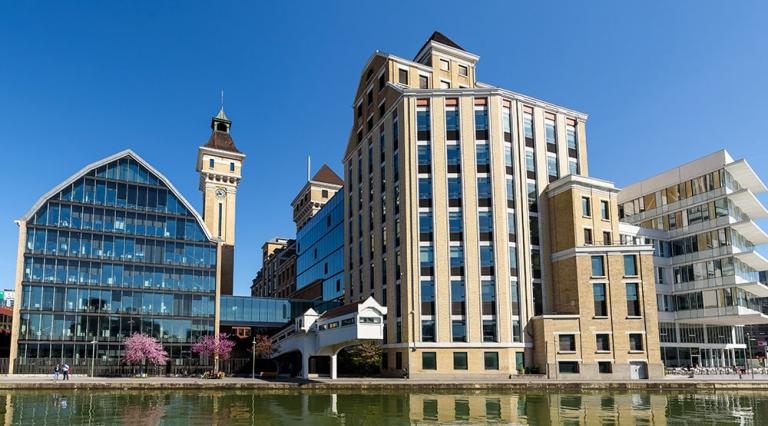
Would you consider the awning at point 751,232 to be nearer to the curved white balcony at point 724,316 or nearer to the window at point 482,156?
the curved white balcony at point 724,316

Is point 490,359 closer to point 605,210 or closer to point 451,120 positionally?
point 605,210

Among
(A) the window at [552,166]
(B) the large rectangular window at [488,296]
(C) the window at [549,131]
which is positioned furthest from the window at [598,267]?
(C) the window at [549,131]

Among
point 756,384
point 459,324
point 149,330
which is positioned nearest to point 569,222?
point 459,324

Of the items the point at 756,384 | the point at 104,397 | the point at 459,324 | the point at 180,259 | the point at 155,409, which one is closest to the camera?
the point at 155,409

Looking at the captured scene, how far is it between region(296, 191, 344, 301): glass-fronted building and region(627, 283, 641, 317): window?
36285mm

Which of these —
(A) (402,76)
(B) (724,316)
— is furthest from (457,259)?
(B) (724,316)

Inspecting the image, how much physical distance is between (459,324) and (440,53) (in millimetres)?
32190

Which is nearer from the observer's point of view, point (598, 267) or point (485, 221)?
point (598, 267)

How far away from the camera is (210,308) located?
257ft

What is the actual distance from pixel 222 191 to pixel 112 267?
3294 centimetres

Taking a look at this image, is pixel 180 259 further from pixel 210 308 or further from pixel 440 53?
pixel 440 53

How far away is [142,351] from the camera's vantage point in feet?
227

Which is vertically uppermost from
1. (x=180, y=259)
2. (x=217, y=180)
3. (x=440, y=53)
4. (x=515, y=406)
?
(x=440, y=53)

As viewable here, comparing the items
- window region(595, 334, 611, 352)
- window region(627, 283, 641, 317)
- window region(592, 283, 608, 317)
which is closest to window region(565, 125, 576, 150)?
window region(592, 283, 608, 317)
